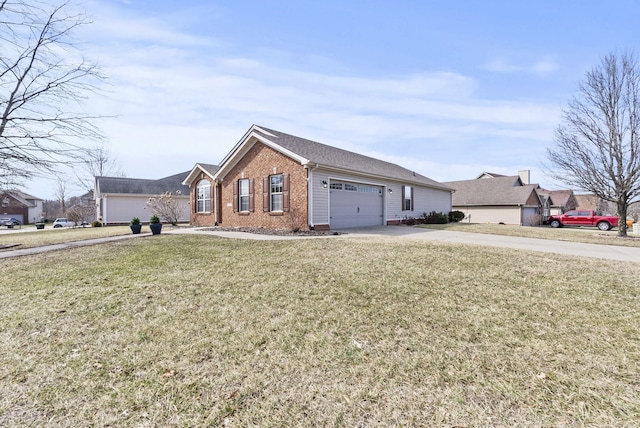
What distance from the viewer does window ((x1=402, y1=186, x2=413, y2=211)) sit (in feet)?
63.8

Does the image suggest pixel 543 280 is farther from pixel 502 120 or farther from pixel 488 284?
pixel 502 120

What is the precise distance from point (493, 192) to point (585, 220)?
27.6 ft

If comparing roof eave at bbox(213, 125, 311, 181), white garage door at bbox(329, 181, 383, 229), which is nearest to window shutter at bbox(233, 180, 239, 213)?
roof eave at bbox(213, 125, 311, 181)

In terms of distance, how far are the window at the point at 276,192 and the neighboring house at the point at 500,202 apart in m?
22.1

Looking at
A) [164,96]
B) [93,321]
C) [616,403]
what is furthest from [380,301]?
[164,96]

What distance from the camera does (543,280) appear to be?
5.57m

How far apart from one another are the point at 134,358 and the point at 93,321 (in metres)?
1.47

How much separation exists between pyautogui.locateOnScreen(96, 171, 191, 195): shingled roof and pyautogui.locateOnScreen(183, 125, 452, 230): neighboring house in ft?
46.0

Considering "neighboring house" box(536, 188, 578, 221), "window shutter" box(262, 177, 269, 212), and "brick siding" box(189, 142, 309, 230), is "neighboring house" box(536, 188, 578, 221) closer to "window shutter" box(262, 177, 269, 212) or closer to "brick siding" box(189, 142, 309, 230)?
"brick siding" box(189, 142, 309, 230)

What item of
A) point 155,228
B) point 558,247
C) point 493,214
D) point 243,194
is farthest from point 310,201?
point 493,214

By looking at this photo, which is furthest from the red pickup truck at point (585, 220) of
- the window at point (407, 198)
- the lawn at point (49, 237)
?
the lawn at point (49, 237)

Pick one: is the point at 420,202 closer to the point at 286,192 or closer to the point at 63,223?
the point at 286,192

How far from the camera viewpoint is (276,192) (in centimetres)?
1483

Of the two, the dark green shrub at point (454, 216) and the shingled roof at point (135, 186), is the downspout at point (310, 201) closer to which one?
the dark green shrub at point (454, 216)
